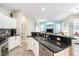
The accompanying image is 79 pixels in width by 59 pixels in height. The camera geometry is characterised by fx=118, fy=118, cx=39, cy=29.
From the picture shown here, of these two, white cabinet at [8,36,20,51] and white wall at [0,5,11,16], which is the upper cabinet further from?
white cabinet at [8,36,20,51]

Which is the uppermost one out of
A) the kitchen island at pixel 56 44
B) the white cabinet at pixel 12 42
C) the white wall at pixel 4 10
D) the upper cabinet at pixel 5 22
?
the white wall at pixel 4 10

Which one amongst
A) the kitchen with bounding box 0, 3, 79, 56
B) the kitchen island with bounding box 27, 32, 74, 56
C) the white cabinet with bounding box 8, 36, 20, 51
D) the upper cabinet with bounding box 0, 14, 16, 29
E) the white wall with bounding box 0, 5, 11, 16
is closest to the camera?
the kitchen island with bounding box 27, 32, 74, 56

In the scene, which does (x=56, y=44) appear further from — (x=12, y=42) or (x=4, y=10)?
(x=4, y=10)

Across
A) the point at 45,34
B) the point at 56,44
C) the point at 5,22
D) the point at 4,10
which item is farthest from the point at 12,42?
the point at 56,44

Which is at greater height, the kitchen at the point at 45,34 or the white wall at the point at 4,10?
the white wall at the point at 4,10

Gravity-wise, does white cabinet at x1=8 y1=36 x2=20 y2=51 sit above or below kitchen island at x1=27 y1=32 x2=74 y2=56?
below

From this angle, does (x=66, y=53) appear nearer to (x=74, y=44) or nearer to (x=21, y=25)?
(x=74, y=44)

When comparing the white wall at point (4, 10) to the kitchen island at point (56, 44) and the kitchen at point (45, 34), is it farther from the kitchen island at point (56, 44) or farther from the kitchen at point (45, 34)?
the kitchen island at point (56, 44)

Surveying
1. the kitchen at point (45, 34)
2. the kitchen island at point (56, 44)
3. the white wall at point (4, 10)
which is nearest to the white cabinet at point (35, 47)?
the kitchen at point (45, 34)

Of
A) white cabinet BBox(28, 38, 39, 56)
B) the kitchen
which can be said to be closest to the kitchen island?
the kitchen

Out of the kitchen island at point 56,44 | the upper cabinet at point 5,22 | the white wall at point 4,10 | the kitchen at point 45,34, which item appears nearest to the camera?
the kitchen island at point 56,44

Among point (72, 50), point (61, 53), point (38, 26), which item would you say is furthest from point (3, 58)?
point (38, 26)

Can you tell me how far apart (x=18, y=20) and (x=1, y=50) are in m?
2.76

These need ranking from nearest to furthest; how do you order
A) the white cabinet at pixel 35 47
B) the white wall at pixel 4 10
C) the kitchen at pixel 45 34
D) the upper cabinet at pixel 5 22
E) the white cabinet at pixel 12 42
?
the kitchen at pixel 45 34 < the white cabinet at pixel 35 47 < the upper cabinet at pixel 5 22 < the white wall at pixel 4 10 < the white cabinet at pixel 12 42
